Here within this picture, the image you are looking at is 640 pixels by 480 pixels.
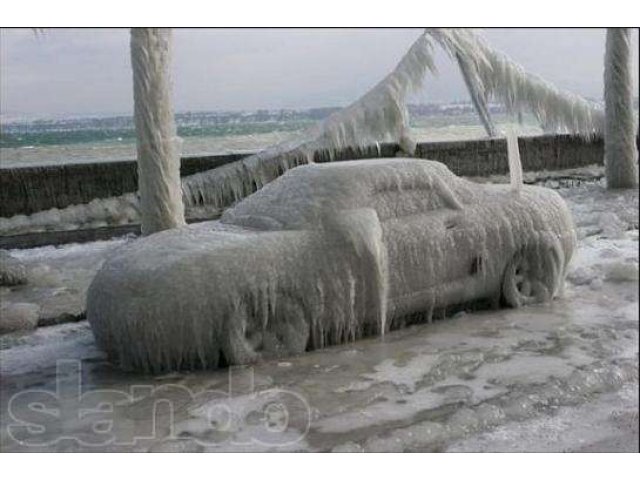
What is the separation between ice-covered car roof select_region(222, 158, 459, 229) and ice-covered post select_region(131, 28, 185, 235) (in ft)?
4.40

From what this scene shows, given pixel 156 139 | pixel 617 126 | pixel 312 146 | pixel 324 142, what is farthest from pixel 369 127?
pixel 617 126

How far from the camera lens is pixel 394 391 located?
3387 millimetres

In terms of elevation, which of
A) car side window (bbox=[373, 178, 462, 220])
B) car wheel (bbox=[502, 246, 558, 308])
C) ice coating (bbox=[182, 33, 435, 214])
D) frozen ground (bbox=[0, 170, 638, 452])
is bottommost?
frozen ground (bbox=[0, 170, 638, 452])

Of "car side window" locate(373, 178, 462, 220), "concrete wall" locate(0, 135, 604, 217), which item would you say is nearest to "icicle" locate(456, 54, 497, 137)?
"concrete wall" locate(0, 135, 604, 217)

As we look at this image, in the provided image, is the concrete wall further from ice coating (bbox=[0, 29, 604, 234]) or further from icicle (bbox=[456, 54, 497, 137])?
icicle (bbox=[456, 54, 497, 137])

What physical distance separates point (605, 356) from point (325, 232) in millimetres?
1491

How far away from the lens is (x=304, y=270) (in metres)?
3.83

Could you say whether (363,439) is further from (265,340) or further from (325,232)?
(325,232)

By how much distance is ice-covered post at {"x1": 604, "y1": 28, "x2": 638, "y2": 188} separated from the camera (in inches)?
140

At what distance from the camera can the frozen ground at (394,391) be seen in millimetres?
2914

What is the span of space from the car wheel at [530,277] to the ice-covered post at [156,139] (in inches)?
94.8

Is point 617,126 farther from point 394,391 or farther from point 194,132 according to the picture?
point 394,391

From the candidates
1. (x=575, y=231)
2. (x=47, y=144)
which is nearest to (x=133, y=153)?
(x=47, y=144)

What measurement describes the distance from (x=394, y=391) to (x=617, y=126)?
3944mm
